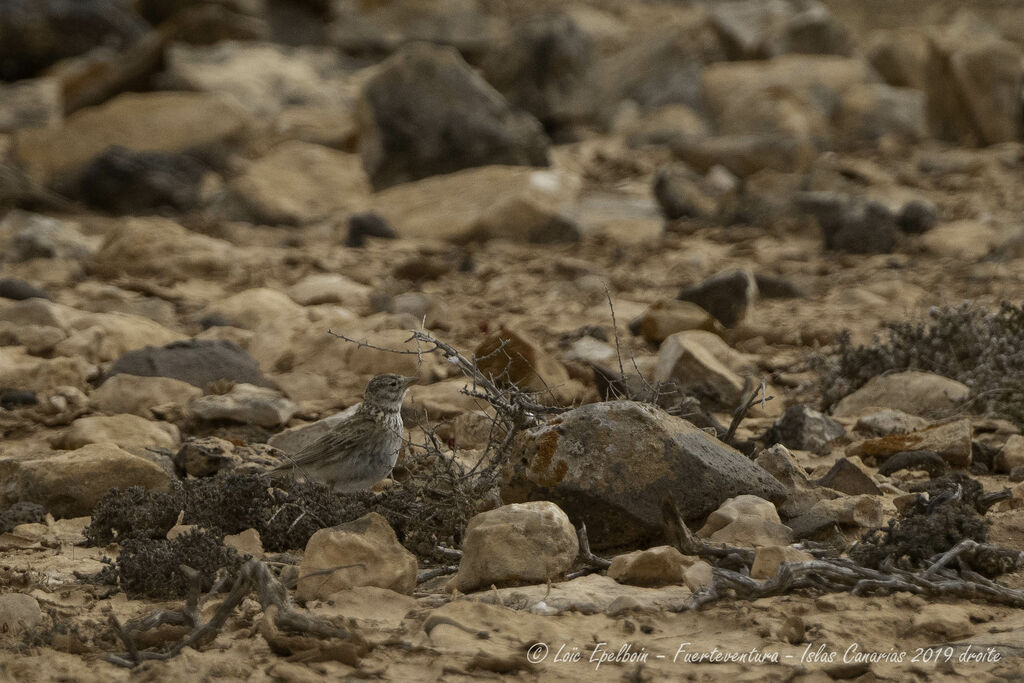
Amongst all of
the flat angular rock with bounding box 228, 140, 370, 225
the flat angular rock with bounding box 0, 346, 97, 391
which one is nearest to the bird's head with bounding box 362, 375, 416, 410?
the flat angular rock with bounding box 0, 346, 97, 391

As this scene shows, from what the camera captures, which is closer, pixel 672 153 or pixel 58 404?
pixel 58 404

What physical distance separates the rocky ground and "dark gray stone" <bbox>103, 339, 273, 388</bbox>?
19mm

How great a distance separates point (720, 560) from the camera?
3.83m

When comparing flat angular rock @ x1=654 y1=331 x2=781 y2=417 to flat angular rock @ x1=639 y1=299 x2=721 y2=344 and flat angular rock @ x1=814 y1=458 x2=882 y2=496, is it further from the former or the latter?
flat angular rock @ x1=814 y1=458 x2=882 y2=496

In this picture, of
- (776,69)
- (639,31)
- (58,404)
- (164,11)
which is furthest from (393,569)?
(639,31)

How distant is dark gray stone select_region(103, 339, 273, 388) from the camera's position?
6559 millimetres

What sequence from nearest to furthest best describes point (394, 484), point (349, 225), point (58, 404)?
point (394, 484), point (58, 404), point (349, 225)

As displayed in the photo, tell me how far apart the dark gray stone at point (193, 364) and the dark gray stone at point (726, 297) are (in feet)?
9.80

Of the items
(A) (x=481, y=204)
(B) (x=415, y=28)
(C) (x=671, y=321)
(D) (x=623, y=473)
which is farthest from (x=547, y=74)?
(D) (x=623, y=473)

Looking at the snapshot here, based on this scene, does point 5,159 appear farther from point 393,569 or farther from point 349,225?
point 393,569

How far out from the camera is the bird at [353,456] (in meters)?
4.57

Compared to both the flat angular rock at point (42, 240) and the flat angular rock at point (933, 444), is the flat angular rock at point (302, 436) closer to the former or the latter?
the flat angular rock at point (933, 444)

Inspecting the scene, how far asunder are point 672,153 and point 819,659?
446 inches

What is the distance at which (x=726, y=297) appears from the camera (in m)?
8.04
